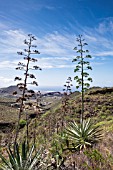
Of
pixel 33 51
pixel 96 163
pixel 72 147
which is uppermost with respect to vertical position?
pixel 33 51

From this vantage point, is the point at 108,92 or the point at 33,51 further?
the point at 108,92

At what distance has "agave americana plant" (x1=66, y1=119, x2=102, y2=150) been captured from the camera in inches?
488

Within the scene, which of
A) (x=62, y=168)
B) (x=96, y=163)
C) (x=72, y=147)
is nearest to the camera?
(x=96, y=163)

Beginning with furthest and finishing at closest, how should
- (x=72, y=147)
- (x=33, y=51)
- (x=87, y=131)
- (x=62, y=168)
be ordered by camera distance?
(x=87, y=131), (x=72, y=147), (x=33, y=51), (x=62, y=168)

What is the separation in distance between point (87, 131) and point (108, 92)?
136ft

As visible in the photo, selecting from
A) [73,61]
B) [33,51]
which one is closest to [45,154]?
[33,51]

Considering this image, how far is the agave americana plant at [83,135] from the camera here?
12.4m

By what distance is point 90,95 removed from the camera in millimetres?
54844

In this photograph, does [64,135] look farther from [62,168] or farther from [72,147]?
[62,168]

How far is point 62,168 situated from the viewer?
8.13 meters

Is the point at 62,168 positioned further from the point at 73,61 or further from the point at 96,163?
the point at 73,61

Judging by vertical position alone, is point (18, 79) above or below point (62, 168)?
above

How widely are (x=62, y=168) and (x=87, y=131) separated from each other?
5631mm

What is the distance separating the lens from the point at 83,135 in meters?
13.3
